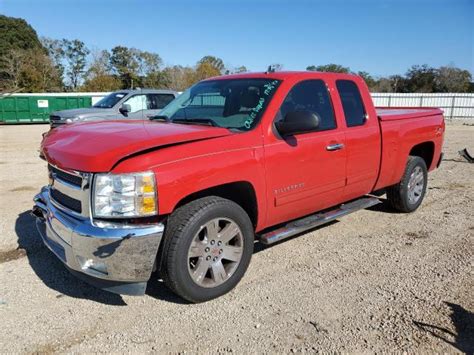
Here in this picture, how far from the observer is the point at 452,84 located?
62062 mm

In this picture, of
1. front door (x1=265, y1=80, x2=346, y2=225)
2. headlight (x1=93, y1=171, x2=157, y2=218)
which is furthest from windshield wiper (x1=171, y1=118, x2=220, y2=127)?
headlight (x1=93, y1=171, x2=157, y2=218)

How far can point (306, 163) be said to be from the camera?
3.98 meters

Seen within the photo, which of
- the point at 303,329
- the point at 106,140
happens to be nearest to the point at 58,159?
the point at 106,140

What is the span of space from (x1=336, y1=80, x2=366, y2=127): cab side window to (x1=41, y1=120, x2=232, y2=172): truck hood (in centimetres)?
177

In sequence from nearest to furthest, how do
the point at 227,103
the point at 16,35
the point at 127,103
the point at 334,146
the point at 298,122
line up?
the point at 298,122 < the point at 227,103 < the point at 334,146 < the point at 127,103 < the point at 16,35

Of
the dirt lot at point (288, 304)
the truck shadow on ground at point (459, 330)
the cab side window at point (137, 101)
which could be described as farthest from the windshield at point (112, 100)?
the truck shadow on ground at point (459, 330)

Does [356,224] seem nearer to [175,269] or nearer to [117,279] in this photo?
[175,269]

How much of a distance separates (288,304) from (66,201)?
203 cm

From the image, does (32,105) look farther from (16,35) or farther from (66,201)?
(16,35)

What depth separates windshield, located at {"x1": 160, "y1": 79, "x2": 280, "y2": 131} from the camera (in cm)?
384

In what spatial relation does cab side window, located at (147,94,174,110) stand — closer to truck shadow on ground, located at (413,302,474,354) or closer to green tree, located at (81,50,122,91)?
truck shadow on ground, located at (413,302,474,354)

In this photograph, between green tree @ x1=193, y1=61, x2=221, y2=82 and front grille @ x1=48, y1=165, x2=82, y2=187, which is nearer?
front grille @ x1=48, y1=165, x2=82, y2=187

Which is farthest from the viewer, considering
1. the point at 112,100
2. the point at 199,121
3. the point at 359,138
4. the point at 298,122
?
the point at 112,100

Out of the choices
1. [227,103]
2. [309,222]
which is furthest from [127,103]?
[309,222]
